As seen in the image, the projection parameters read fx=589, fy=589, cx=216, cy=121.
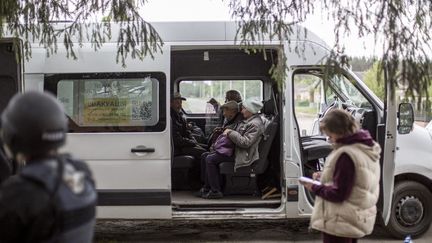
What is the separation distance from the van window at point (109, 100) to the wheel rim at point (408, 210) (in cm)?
274

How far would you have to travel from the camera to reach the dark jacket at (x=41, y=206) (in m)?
1.81

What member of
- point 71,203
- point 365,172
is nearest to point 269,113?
point 365,172

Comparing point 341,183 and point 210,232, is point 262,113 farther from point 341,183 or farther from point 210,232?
point 341,183

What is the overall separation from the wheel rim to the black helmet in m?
5.13

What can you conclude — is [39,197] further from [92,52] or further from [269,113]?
[269,113]

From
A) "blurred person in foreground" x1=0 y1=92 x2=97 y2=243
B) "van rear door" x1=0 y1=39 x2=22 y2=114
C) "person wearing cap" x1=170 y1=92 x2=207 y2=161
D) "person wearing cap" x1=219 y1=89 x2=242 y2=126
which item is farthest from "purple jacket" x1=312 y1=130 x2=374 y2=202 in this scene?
"person wearing cap" x1=219 y1=89 x2=242 y2=126

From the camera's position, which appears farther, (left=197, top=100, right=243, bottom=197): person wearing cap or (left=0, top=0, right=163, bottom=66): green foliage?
(left=197, top=100, right=243, bottom=197): person wearing cap

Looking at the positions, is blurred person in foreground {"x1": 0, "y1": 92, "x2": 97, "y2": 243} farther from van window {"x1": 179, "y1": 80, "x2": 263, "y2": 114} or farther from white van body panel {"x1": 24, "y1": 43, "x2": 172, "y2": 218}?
van window {"x1": 179, "y1": 80, "x2": 263, "y2": 114}

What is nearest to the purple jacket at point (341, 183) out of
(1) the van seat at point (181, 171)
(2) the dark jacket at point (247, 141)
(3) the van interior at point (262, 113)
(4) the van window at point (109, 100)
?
(3) the van interior at point (262, 113)

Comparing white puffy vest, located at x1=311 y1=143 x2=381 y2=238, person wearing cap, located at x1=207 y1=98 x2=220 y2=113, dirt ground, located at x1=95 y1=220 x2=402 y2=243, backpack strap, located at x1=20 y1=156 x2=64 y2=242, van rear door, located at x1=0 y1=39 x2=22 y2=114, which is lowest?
dirt ground, located at x1=95 y1=220 x2=402 y2=243

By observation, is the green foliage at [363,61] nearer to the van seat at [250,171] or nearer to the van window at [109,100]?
the van seat at [250,171]

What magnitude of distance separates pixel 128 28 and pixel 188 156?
2.54 meters

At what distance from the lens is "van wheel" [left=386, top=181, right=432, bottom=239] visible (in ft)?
20.8

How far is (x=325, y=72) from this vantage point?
16.0 feet
